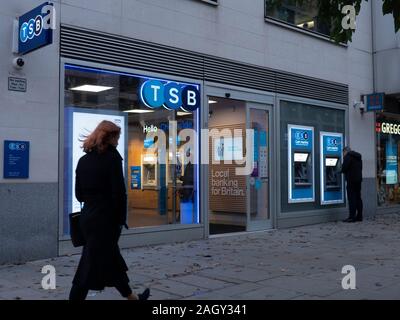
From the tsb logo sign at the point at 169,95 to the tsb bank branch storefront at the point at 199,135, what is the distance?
2 cm

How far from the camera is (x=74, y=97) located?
342 inches

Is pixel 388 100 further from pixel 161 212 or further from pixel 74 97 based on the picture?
pixel 74 97

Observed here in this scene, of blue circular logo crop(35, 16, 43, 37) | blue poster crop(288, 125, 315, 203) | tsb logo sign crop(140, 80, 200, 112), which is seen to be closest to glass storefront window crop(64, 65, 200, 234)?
tsb logo sign crop(140, 80, 200, 112)

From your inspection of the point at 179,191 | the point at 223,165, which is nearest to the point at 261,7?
the point at 223,165

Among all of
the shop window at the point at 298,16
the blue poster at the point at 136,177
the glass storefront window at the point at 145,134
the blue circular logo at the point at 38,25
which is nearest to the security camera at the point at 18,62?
the blue circular logo at the point at 38,25

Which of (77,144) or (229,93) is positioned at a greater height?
(229,93)

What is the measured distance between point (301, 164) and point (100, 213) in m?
8.87

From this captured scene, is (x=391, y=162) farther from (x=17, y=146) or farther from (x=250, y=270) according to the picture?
(x=17, y=146)

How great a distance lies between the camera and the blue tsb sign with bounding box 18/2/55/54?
23.4 ft

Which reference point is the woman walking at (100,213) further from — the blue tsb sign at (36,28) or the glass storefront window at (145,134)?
the glass storefront window at (145,134)

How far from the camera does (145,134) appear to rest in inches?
384

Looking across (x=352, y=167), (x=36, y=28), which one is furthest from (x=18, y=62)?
(x=352, y=167)
